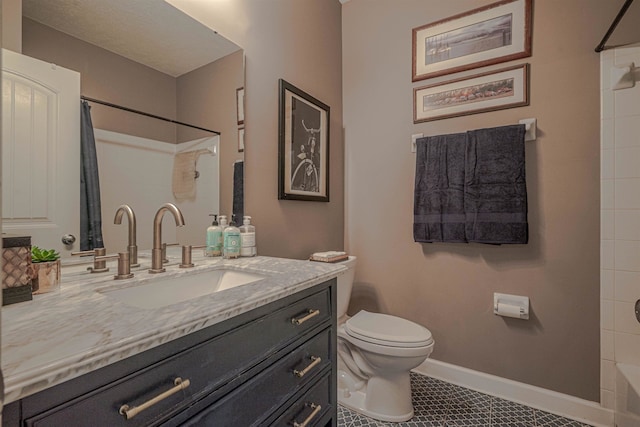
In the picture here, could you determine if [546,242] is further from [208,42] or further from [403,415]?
[208,42]

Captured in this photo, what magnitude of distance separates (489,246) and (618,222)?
0.59 metres

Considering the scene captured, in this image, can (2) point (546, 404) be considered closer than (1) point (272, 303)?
No

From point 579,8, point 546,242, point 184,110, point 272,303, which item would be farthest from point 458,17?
point 272,303

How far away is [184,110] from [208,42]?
0.35 metres

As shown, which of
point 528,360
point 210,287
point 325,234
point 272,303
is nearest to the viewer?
point 272,303

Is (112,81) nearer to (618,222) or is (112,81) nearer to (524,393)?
(618,222)

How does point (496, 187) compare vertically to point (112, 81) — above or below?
below

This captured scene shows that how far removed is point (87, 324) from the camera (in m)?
0.65

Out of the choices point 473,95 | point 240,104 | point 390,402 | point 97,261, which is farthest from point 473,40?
point 97,261

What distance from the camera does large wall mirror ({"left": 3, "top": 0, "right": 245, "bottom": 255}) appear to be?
104 centimetres

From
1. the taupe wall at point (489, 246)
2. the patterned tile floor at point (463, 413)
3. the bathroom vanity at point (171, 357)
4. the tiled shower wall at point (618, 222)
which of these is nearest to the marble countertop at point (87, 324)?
the bathroom vanity at point (171, 357)

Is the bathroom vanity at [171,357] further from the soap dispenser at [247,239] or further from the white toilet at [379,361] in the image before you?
the white toilet at [379,361]

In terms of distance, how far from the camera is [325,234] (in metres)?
2.20

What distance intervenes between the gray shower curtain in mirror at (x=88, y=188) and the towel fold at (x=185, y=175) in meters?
0.28
